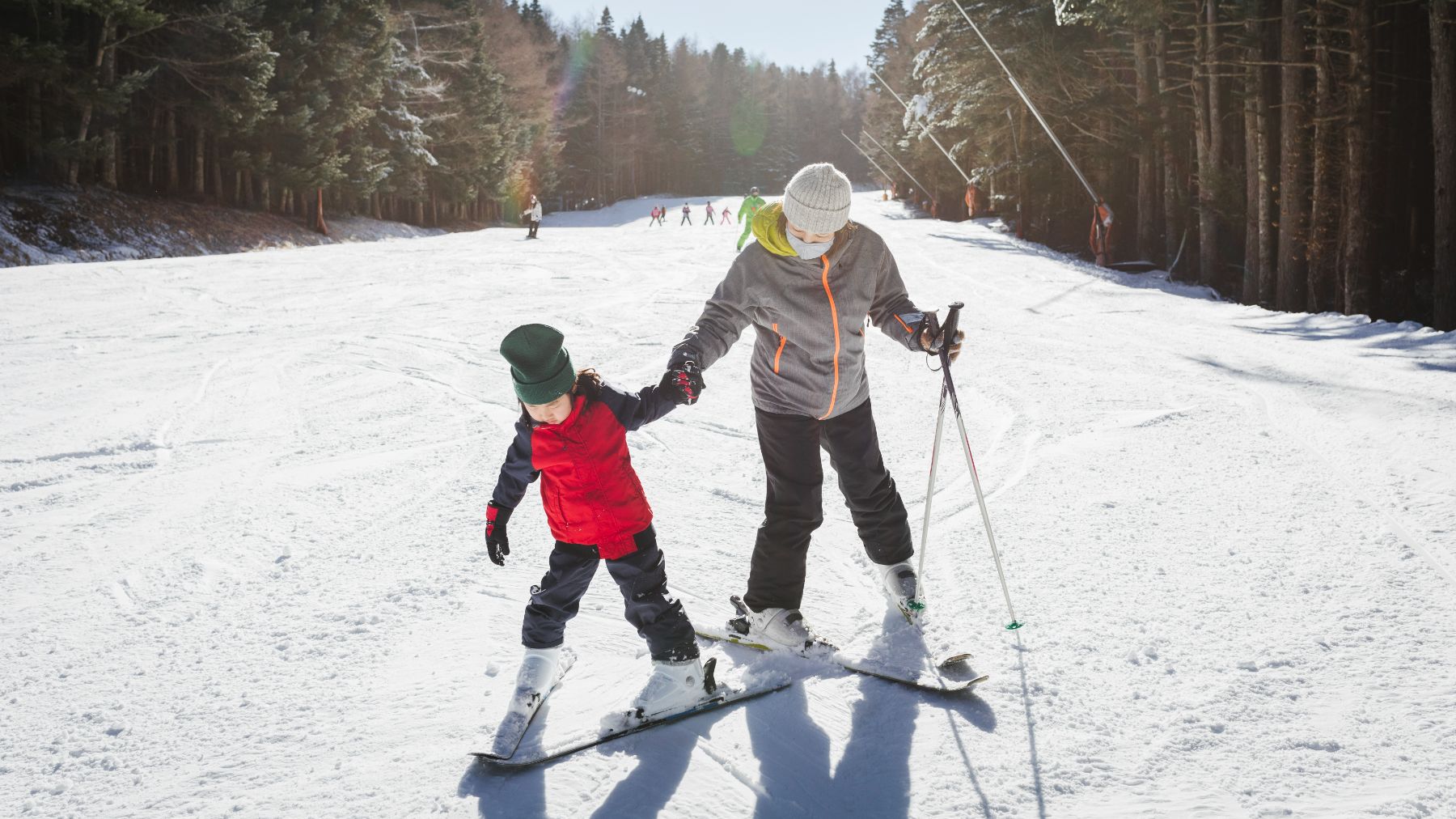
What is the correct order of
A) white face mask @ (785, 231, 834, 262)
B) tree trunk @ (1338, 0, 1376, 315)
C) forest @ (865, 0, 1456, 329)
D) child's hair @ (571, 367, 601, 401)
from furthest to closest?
forest @ (865, 0, 1456, 329)
tree trunk @ (1338, 0, 1376, 315)
white face mask @ (785, 231, 834, 262)
child's hair @ (571, 367, 601, 401)

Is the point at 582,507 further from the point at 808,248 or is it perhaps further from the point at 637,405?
the point at 808,248

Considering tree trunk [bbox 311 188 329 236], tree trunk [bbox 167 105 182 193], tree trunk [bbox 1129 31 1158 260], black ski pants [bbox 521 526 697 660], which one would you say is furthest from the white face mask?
tree trunk [bbox 311 188 329 236]

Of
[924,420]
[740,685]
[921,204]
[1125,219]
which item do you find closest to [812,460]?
[740,685]

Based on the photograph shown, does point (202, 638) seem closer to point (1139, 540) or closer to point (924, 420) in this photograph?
point (1139, 540)

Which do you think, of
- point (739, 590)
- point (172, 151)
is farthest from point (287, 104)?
point (739, 590)

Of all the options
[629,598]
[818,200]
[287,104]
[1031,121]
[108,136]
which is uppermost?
[287,104]

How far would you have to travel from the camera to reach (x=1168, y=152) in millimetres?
18234

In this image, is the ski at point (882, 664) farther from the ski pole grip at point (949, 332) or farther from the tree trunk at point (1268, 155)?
the tree trunk at point (1268, 155)

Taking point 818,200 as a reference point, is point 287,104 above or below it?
above

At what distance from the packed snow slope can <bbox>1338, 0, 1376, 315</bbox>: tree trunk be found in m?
4.10

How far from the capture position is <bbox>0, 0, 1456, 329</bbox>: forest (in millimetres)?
12570

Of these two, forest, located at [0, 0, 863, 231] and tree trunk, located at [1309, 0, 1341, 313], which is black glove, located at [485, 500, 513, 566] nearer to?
tree trunk, located at [1309, 0, 1341, 313]

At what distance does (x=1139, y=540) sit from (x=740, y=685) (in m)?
2.25

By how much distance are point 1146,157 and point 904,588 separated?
19.4 m
